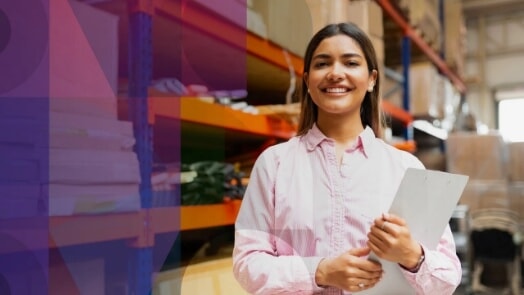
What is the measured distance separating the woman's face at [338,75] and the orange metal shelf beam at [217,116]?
60 cm

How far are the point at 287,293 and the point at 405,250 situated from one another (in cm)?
22

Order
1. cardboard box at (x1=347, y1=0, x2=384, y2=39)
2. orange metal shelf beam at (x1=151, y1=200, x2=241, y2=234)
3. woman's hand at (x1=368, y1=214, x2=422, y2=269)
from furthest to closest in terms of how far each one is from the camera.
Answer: cardboard box at (x1=347, y1=0, x2=384, y2=39) → orange metal shelf beam at (x1=151, y1=200, x2=241, y2=234) → woman's hand at (x1=368, y1=214, x2=422, y2=269)

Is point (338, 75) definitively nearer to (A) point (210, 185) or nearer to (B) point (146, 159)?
(B) point (146, 159)

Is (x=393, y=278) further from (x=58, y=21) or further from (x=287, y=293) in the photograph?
(x=58, y=21)

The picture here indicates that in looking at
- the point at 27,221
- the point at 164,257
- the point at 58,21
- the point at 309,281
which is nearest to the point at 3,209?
the point at 27,221

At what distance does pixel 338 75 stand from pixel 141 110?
2.13 ft

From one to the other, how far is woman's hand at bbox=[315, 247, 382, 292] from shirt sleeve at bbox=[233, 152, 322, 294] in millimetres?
34

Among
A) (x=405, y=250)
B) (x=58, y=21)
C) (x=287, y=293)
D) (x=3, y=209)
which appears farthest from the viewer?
(x=58, y=21)

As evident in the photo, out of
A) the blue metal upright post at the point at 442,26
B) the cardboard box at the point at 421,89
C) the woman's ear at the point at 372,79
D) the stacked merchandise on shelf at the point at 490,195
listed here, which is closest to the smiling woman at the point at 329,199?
the woman's ear at the point at 372,79

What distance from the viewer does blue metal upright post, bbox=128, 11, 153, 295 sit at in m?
1.24

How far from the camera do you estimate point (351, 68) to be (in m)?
0.81

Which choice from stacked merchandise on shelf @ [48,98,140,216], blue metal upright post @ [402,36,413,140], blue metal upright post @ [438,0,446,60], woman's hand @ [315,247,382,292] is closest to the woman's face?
woman's hand @ [315,247,382,292]

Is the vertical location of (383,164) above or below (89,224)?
above
